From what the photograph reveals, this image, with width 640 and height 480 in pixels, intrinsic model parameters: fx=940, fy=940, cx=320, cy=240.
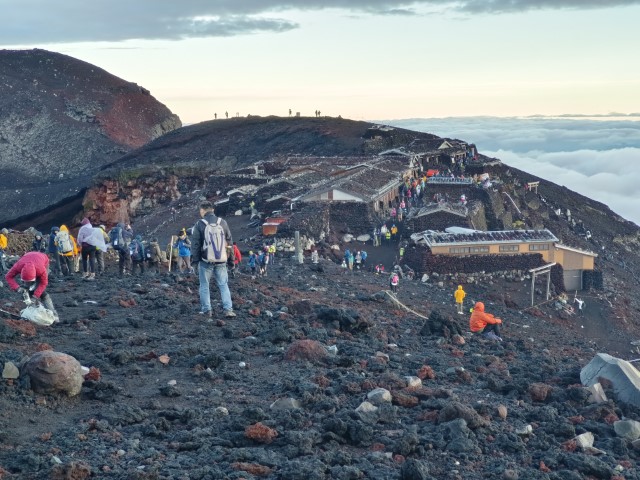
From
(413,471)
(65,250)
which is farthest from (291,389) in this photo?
(65,250)

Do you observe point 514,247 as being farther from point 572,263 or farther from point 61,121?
point 61,121

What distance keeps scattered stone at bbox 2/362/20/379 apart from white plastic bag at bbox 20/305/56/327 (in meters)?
2.36

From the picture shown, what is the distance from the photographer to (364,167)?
3959cm

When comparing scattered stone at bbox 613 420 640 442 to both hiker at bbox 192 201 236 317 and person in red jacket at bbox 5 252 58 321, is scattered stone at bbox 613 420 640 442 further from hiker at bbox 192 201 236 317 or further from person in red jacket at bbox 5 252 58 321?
person in red jacket at bbox 5 252 58 321

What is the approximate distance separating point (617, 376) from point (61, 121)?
71298 mm

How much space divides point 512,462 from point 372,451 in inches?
35.7

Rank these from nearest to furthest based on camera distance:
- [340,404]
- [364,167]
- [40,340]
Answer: [340,404] → [40,340] → [364,167]

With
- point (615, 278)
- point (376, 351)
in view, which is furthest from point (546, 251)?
point (376, 351)

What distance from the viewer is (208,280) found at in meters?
9.88

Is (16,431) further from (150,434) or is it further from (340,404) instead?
(340,404)

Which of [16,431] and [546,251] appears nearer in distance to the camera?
[16,431]

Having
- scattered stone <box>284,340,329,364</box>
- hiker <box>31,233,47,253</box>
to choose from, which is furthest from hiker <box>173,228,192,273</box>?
scattered stone <box>284,340,329,364</box>

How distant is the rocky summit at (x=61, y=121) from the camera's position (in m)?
68.8

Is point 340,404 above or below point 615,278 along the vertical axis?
above
